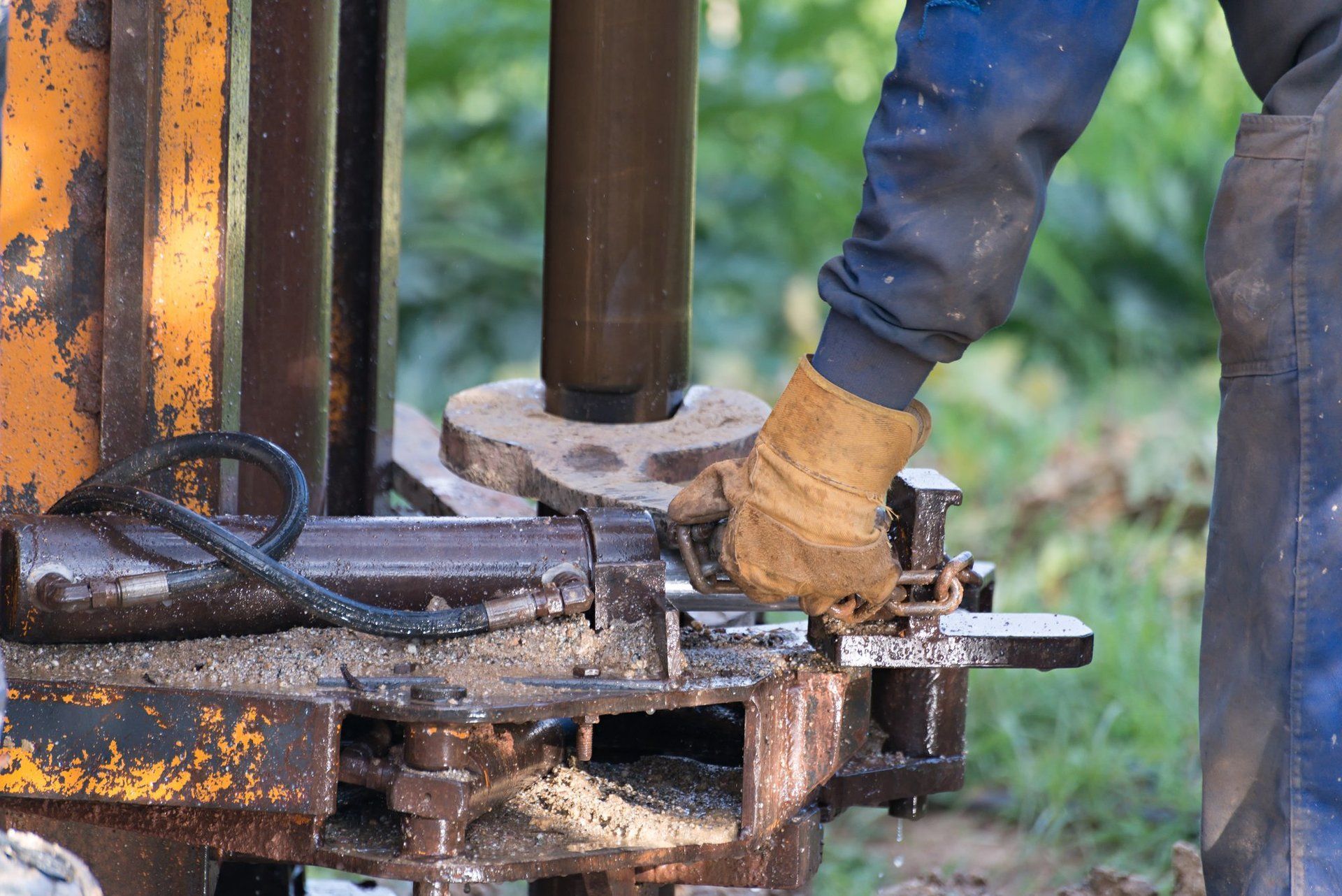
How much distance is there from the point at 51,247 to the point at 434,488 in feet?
2.69

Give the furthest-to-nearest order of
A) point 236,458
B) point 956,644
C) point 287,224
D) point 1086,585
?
point 1086,585 < point 287,224 < point 956,644 < point 236,458

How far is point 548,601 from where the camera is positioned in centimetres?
159

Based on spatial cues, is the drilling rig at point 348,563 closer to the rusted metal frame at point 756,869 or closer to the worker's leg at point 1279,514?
the rusted metal frame at point 756,869

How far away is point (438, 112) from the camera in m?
6.55

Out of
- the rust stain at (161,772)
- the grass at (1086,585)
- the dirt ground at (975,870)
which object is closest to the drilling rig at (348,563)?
the rust stain at (161,772)

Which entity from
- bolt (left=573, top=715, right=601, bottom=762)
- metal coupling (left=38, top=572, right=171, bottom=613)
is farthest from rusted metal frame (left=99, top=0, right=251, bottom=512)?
bolt (left=573, top=715, right=601, bottom=762)

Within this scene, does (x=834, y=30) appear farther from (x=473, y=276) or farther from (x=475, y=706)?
(x=475, y=706)

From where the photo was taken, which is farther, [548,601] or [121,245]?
[121,245]

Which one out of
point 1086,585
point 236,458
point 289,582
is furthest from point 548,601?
point 1086,585

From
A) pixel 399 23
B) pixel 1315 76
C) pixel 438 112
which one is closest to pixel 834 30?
pixel 438 112

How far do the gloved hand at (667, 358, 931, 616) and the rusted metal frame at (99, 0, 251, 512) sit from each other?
0.72 metres

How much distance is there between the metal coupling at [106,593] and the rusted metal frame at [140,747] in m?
0.09

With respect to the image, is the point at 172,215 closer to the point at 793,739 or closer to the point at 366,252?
the point at 366,252

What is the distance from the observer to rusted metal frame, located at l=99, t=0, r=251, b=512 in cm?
173
